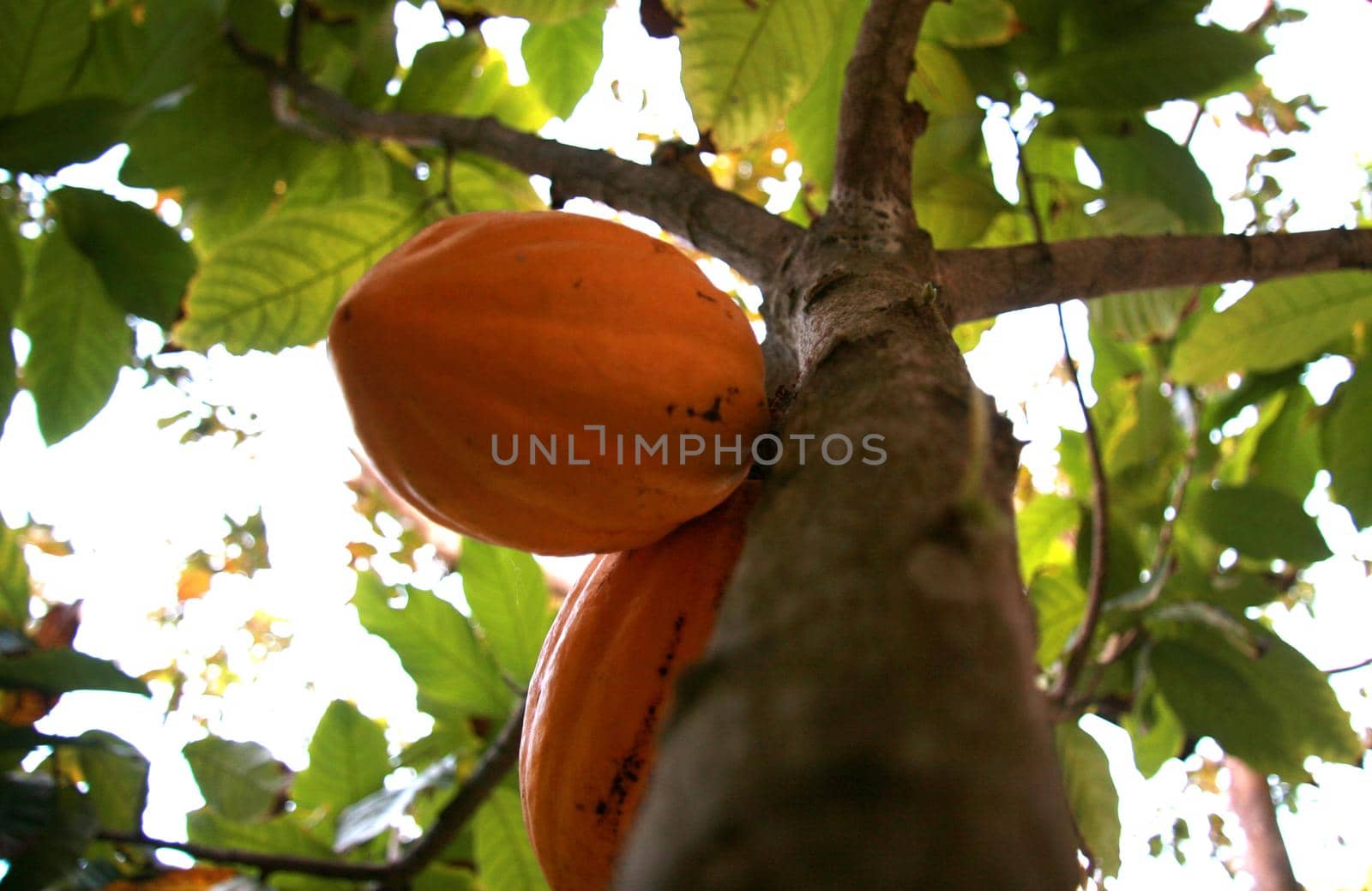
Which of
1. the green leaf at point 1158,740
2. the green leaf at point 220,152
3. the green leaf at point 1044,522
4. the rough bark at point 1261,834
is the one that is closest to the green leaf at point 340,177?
the green leaf at point 220,152

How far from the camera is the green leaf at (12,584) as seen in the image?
183 centimetres

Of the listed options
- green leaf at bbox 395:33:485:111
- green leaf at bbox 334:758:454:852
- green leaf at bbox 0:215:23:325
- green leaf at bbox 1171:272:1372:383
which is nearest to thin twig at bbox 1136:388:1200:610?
green leaf at bbox 1171:272:1372:383

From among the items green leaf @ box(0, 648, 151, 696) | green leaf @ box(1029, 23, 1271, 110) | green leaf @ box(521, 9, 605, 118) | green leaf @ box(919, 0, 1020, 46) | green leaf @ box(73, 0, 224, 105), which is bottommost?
green leaf @ box(0, 648, 151, 696)

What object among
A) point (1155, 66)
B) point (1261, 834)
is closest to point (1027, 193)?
point (1155, 66)

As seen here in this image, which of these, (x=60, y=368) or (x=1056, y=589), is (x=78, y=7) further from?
(x=1056, y=589)

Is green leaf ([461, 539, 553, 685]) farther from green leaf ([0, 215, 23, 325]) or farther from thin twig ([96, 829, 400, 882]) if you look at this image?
green leaf ([0, 215, 23, 325])

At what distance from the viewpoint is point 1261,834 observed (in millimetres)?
2654

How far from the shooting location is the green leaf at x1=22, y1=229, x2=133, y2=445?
1.72 metres

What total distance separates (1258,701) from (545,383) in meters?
1.65

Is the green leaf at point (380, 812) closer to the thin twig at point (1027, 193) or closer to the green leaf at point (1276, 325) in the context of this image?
the thin twig at point (1027, 193)

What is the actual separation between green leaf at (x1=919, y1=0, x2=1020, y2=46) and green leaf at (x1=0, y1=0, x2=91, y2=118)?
138 cm

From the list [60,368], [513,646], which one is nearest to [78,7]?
[60,368]

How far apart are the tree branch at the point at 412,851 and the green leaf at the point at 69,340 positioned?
79 cm

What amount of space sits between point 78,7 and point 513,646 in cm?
129
